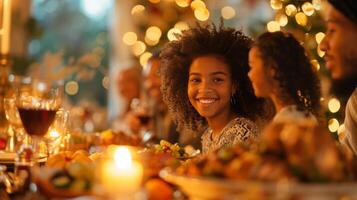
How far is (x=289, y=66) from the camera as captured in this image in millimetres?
1864

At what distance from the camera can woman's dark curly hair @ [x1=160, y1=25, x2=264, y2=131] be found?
2.59 metres

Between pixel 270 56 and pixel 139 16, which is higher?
pixel 139 16

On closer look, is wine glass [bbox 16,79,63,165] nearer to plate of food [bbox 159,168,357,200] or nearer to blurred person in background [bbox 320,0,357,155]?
plate of food [bbox 159,168,357,200]

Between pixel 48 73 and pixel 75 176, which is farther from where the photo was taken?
pixel 48 73

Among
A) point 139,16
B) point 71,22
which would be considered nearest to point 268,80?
point 139,16

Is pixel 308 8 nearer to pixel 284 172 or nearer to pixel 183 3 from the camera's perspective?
pixel 183 3

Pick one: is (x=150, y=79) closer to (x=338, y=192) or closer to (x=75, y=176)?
(x=75, y=176)

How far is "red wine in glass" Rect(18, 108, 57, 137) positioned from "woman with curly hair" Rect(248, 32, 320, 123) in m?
0.63

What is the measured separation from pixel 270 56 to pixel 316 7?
201 cm

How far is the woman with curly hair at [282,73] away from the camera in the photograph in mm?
1852

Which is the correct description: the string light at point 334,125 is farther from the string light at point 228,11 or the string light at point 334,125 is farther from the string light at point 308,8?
the string light at point 228,11

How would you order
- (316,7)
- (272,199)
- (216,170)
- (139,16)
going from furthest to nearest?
(139,16), (316,7), (216,170), (272,199)

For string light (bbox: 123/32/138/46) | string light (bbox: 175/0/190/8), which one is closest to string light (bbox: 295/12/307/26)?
string light (bbox: 175/0/190/8)

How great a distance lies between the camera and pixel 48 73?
3916 millimetres
